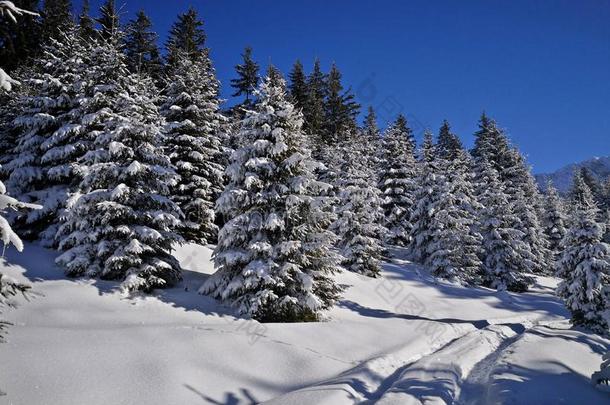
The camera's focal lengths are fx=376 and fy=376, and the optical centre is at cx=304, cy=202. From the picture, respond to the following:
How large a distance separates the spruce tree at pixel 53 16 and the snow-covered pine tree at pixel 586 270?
153 ft

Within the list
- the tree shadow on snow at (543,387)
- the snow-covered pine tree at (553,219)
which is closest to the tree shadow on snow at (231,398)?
the tree shadow on snow at (543,387)

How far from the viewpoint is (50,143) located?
17.1 meters

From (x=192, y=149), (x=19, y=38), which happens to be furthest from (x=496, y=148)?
(x=19, y=38)

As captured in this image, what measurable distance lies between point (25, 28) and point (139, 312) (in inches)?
1620

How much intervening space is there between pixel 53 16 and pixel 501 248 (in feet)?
169

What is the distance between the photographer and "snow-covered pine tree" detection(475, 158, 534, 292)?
103 ft

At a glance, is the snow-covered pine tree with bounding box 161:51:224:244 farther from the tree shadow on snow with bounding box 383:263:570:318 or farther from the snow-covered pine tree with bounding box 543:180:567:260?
the snow-covered pine tree with bounding box 543:180:567:260

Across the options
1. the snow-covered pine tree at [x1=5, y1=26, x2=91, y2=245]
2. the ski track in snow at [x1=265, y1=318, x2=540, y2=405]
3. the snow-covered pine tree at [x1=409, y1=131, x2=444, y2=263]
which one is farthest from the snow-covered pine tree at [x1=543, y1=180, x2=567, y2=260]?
the snow-covered pine tree at [x1=5, y1=26, x2=91, y2=245]

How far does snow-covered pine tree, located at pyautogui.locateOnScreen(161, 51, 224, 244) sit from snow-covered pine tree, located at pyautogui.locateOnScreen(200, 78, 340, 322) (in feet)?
22.2

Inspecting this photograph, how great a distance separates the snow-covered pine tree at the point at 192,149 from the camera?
21.5m

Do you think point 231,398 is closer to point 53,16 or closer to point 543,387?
point 543,387

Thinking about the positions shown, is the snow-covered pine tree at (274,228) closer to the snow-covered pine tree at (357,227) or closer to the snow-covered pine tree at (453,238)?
the snow-covered pine tree at (357,227)

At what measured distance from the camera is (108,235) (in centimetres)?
1386

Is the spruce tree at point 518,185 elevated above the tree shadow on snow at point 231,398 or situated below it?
above
